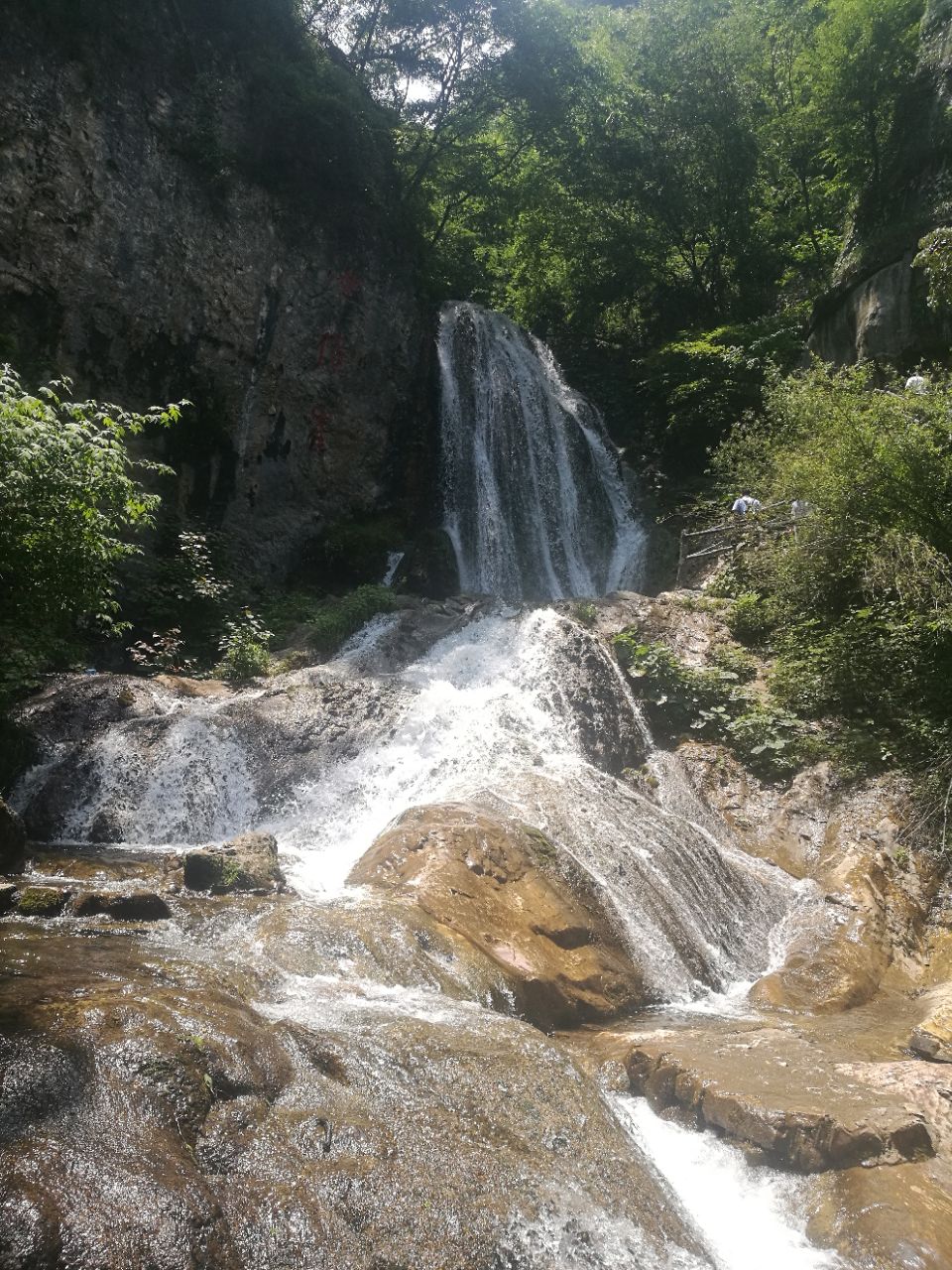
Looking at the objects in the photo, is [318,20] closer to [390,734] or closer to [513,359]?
[513,359]

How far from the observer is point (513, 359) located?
19438 millimetres

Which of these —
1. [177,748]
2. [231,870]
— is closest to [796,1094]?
[231,870]

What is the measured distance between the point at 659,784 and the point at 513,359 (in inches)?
509

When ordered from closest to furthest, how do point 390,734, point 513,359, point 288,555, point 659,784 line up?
1. point 390,734
2. point 659,784
3. point 288,555
4. point 513,359

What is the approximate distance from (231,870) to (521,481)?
42.4ft

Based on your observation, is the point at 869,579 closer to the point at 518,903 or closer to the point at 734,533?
the point at 734,533

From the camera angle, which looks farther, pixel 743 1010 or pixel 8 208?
pixel 8 208

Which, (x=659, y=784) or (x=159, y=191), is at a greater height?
(x=159, y=191)

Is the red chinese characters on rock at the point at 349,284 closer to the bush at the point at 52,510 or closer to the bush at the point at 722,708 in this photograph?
the bush at the point at 722,708

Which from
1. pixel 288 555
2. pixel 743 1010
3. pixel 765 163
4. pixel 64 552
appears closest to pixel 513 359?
pixel 288 555

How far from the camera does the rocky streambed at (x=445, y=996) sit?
109 inches

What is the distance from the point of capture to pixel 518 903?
5969mm

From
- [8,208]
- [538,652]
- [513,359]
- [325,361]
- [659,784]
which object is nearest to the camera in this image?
[659,784]

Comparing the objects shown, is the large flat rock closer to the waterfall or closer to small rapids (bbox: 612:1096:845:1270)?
small rapids (bbox: 612:1096:845:1270)
